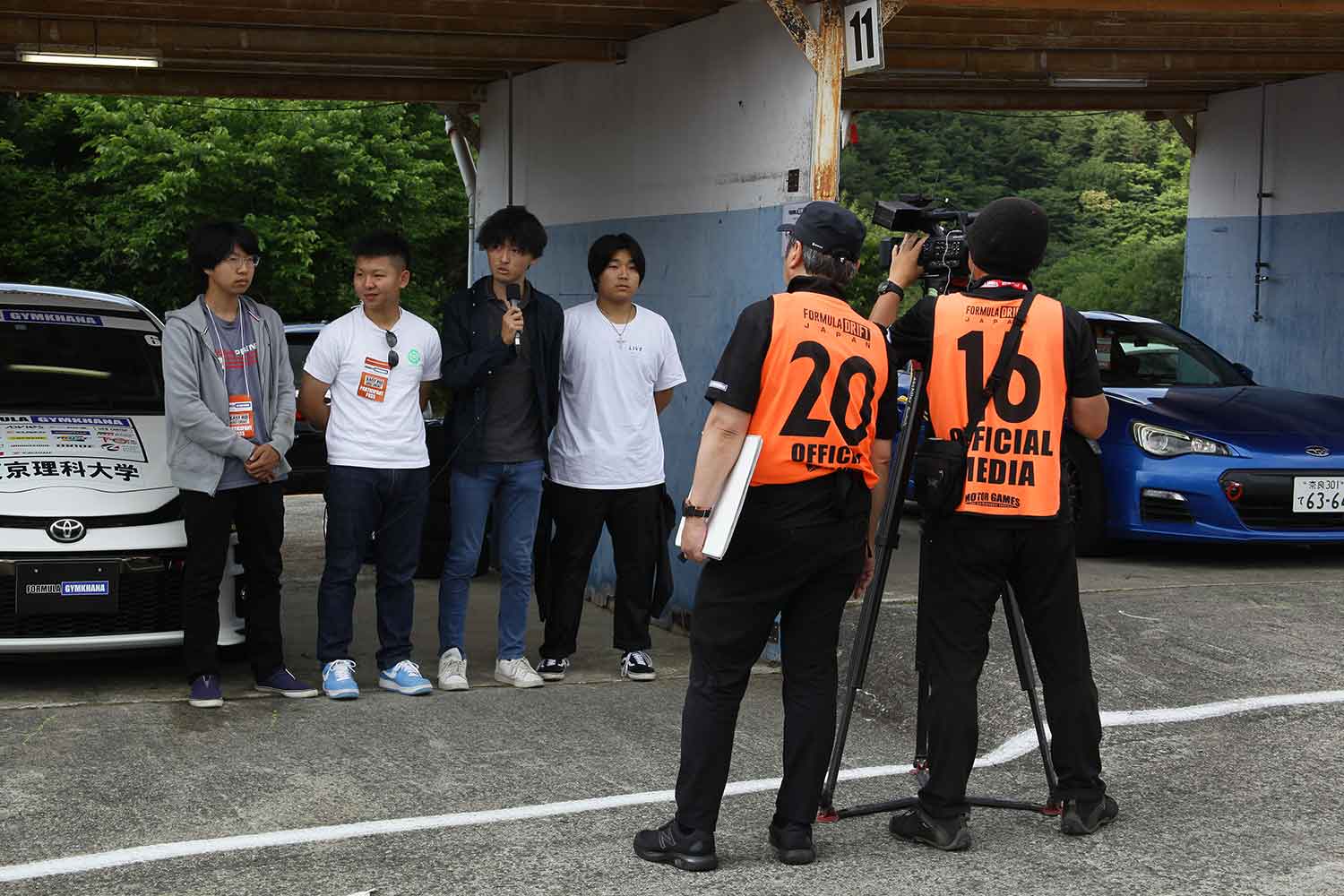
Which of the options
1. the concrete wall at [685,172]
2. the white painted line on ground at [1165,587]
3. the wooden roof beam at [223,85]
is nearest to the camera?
the concrete wall at [685,172]

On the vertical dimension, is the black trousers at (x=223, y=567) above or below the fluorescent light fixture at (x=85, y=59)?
below

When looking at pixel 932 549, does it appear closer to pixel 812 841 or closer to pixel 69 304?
pixel 812 841

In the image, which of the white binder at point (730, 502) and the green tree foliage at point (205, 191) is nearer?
the white binder at point (730, 502)

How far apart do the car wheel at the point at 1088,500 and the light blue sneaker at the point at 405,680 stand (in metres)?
4.43

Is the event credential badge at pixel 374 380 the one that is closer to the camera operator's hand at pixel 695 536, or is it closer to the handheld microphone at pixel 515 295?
the handheld microphone at pixel 515 295

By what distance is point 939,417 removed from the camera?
4637 millimetres

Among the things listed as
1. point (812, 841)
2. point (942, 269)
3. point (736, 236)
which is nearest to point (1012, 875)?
point (812, 841)

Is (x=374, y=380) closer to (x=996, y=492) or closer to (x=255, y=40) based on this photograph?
(x=996, y=492)

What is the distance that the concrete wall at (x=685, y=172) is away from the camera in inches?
289

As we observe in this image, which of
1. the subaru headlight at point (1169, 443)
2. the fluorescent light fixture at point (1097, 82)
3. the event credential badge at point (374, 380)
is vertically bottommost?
the subaru headlight at point (1169, 443)

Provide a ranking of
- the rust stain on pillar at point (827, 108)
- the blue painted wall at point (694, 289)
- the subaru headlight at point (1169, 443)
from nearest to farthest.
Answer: the rust stain on pillar at point (827, 108)
the blue painted wall at point (694, 289)
the subaru headlight at point (1169, 443)

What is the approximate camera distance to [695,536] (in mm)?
4355

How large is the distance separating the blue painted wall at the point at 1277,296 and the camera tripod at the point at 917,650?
7.93 metres

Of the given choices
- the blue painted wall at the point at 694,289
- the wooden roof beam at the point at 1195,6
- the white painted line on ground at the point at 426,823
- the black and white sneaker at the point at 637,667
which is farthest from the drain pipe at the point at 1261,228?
the black and white sneaker at the point at 637,667
